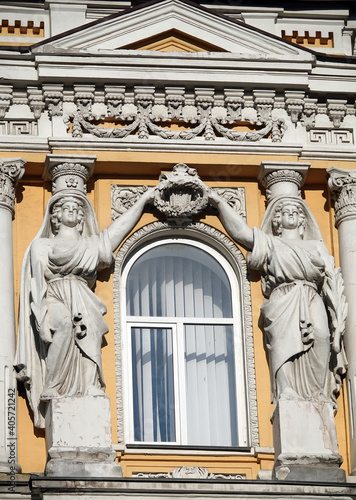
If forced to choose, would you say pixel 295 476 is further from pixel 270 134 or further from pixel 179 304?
pixel 270 134

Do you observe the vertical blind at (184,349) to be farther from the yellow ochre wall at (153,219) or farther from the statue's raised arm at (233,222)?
the statue's raised arm at (233,222)

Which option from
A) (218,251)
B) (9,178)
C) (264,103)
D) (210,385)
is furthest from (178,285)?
(264,103)

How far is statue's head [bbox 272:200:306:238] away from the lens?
18.4 m

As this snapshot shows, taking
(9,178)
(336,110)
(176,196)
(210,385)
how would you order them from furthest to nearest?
(336,110)
(176,196)
(9,178)
(210,385)

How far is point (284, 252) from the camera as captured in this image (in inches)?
714

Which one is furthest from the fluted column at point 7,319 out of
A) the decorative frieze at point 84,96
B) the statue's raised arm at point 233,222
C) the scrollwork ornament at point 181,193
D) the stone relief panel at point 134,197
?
the statue's raised arm at point 233,222

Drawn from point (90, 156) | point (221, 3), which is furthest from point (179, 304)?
point (221, 3)

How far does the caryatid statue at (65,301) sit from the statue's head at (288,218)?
1.36m

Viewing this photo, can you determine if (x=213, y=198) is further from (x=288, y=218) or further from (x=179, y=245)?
(x=288, y=218)

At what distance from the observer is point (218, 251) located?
61.2 feet

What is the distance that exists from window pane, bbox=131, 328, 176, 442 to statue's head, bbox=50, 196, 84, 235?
1.20 m

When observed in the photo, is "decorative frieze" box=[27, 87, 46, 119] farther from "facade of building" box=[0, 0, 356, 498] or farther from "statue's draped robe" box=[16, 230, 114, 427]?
"statue's draped robe" box=[16, 230, 114, 427]

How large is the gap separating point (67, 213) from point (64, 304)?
39.0 inches

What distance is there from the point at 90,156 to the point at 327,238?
254 centimetres
